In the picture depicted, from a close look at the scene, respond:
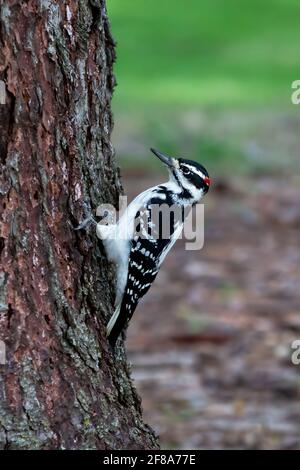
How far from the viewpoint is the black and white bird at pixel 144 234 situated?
17.7 ft

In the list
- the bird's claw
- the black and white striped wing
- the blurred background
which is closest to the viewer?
the bird's claw

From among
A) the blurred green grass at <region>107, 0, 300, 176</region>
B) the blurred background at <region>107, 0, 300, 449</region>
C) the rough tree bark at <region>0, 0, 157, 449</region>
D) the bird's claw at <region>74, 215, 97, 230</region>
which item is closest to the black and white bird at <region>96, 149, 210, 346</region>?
the bird's claw at <region>74, 215, 97, 230</region>

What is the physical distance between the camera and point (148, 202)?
6.04 metres

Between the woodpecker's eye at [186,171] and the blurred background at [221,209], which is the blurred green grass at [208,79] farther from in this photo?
the woodpecker's eye at [186,171]

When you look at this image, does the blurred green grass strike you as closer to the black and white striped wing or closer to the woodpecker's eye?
the woodpecker's eye

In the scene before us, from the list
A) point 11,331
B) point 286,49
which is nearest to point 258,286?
point 11,331

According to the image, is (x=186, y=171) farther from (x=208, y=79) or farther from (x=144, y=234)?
(x=208, y=79)

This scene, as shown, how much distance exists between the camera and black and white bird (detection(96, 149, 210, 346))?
5.38 meters

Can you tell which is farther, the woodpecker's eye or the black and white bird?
the woodpecker's eye

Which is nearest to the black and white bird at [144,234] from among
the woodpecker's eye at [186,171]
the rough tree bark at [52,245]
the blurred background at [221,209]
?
the woodpecker's eye at [186,171]

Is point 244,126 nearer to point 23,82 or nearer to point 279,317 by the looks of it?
point 279,317

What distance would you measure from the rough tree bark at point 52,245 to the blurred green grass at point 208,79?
8503 millimetres

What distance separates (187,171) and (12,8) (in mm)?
2096

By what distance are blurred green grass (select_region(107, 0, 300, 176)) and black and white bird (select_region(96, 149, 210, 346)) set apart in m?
7.04
